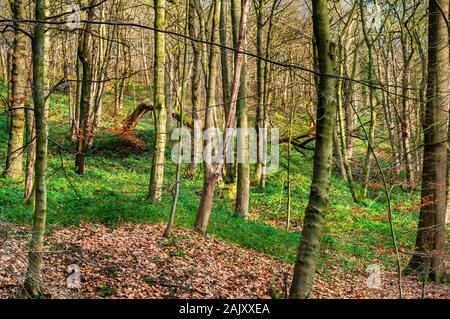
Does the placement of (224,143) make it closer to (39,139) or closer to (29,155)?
(29,155)

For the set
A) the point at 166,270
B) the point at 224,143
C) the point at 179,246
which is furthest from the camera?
the point at 224,143

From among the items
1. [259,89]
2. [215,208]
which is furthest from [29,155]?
[259,89]

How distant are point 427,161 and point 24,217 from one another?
9.06 m

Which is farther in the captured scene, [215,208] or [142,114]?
[142,114]

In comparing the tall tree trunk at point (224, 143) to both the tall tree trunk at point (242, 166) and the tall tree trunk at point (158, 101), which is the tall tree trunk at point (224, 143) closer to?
the tall tree trunk at point (158, 101)

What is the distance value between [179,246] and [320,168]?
5.37 m

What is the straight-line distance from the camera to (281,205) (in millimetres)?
16922

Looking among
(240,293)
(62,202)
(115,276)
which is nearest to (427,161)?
(240,293)

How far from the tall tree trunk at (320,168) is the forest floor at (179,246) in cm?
42

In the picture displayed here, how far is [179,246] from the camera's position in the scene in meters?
9.34

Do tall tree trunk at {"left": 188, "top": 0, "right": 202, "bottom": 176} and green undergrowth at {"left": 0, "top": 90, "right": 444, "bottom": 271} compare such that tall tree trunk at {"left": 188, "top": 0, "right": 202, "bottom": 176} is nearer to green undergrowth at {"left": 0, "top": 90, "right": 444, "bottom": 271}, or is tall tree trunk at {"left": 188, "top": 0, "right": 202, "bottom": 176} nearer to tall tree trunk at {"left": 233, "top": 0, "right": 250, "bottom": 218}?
green undergrowth at {"left": 0, "top": 90, "right": 444, "bottom": 271}

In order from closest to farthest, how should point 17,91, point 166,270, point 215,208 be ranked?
1. point 166,270
2. point 17,91
3. point 215,208
